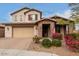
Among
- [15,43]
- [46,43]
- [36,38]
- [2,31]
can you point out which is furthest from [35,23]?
[2,31]

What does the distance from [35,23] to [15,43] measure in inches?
25.3

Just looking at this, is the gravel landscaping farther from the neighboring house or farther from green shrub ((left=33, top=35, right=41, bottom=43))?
the neighboring house

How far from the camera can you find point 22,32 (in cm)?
836

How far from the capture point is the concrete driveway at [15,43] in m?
8.18

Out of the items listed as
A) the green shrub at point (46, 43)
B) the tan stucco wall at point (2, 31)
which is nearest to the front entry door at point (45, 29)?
the green shrub at point (46, 43)

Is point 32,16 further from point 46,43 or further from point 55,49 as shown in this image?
point 55,49

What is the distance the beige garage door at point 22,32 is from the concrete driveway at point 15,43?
0.11m

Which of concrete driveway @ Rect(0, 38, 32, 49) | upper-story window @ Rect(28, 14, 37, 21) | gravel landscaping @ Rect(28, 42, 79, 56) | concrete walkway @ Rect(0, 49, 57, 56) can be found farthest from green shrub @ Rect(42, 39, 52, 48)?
upper-story window @ Rect(28, 14, 37, 21)

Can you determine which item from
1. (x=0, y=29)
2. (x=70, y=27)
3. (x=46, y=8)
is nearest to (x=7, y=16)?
(x=0, y=29)

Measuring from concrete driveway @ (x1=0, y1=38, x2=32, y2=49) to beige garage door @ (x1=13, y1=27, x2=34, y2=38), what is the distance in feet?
0.36

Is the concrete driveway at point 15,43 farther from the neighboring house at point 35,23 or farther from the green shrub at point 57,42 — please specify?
the green shrub at point 57,42

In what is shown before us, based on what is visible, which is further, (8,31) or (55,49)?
(8,31)

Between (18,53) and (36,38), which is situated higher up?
(36,38)

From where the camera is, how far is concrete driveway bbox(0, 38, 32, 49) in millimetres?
8180
